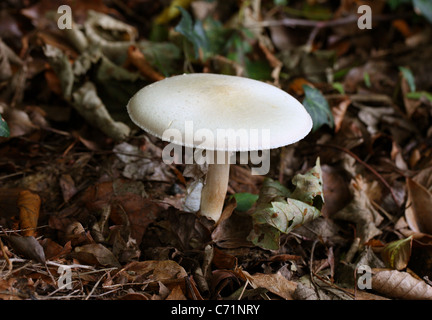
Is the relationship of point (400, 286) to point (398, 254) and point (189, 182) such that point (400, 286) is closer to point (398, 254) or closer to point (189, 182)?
point (398, 254)

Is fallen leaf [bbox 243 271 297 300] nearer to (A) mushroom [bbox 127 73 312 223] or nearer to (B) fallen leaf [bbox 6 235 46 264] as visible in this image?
(A) mushroom [bbox 127 73 312 223]

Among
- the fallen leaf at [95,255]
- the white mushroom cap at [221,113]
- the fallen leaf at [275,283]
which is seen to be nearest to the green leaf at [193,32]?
the white mushroom cap at [221,113]

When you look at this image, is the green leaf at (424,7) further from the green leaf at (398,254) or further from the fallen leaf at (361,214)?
the green leaf at (398,254)

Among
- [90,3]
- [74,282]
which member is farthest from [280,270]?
[90,3]

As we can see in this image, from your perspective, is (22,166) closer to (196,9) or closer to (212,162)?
(212,162)

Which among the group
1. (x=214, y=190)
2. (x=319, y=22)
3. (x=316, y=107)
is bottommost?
(x=214, y=190)

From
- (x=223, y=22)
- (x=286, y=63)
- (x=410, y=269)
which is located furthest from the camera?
(x=223, y=22)

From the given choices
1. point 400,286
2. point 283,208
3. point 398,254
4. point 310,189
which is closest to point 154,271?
point 283,208
